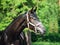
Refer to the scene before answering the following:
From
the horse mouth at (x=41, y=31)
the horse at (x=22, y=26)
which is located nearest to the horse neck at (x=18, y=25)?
the horse at (x=22, y=26)

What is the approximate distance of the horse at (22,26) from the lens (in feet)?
24.2

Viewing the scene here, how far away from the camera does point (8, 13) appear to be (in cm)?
1235

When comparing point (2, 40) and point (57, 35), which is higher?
point (2, 40)

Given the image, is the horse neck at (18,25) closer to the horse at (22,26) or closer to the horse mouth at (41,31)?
the horse at (22,26)

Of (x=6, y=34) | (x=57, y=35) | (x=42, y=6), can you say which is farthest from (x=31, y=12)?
(x=57, y=35)

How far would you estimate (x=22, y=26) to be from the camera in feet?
24.7

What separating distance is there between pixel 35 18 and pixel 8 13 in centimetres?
509

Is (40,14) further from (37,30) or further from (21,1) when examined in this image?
(37,30)

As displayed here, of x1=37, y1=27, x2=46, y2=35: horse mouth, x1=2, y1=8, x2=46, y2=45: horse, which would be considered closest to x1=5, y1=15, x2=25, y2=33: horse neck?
x1=2, y1=8, x2=46, y2=45: horse

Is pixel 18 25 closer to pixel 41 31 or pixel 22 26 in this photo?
pixel 22 26

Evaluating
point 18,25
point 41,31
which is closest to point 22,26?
point 18,25

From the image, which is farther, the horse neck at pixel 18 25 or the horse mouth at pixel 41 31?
the horse neck at pixel 18 25

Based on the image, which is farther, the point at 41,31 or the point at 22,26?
the point at 22,26

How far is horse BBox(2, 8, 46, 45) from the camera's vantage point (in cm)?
738
